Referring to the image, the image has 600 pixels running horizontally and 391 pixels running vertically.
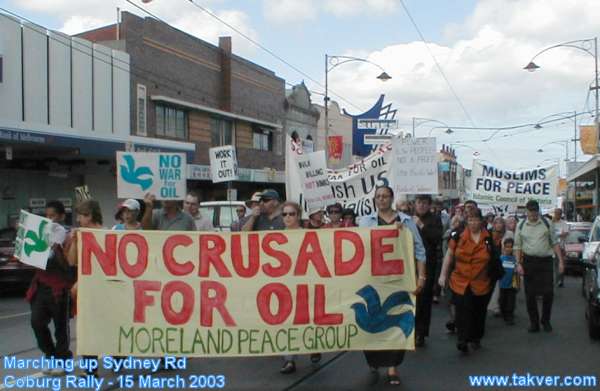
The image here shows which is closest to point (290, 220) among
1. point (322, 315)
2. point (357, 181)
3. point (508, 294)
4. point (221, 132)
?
point (322, 315)

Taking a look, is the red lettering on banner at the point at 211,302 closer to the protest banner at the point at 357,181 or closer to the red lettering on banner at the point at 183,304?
the red lettering on banner at the point at 183,304

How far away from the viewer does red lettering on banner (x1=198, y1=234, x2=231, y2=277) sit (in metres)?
6.47

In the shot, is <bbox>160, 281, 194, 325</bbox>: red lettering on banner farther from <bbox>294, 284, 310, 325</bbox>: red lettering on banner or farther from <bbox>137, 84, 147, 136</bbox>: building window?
<bbox>137, 84, 147, 136</bbox>: building window

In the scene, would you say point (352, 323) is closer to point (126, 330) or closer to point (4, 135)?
point (126, 330)

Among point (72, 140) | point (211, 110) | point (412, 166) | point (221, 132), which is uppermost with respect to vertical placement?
point (211, 110)

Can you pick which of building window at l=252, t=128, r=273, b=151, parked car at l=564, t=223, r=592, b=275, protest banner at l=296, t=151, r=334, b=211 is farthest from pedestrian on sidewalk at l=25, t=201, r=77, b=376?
building window at l=252, t=128, r=273, b=151

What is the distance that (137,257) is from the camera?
6.50 meters

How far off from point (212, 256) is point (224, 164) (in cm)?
1111

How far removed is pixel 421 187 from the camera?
36.6 ft

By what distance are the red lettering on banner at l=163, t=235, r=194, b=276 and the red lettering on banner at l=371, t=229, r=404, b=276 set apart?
62.6 inches

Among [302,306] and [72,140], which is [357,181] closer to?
[302,306]

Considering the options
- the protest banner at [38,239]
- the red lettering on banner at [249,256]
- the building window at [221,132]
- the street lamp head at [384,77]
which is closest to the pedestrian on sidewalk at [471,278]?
the red lettering on banner at [249,256]

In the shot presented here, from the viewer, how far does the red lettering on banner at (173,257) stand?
21.2 ft

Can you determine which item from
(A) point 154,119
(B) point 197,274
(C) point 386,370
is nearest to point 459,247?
(C) point 386,370
